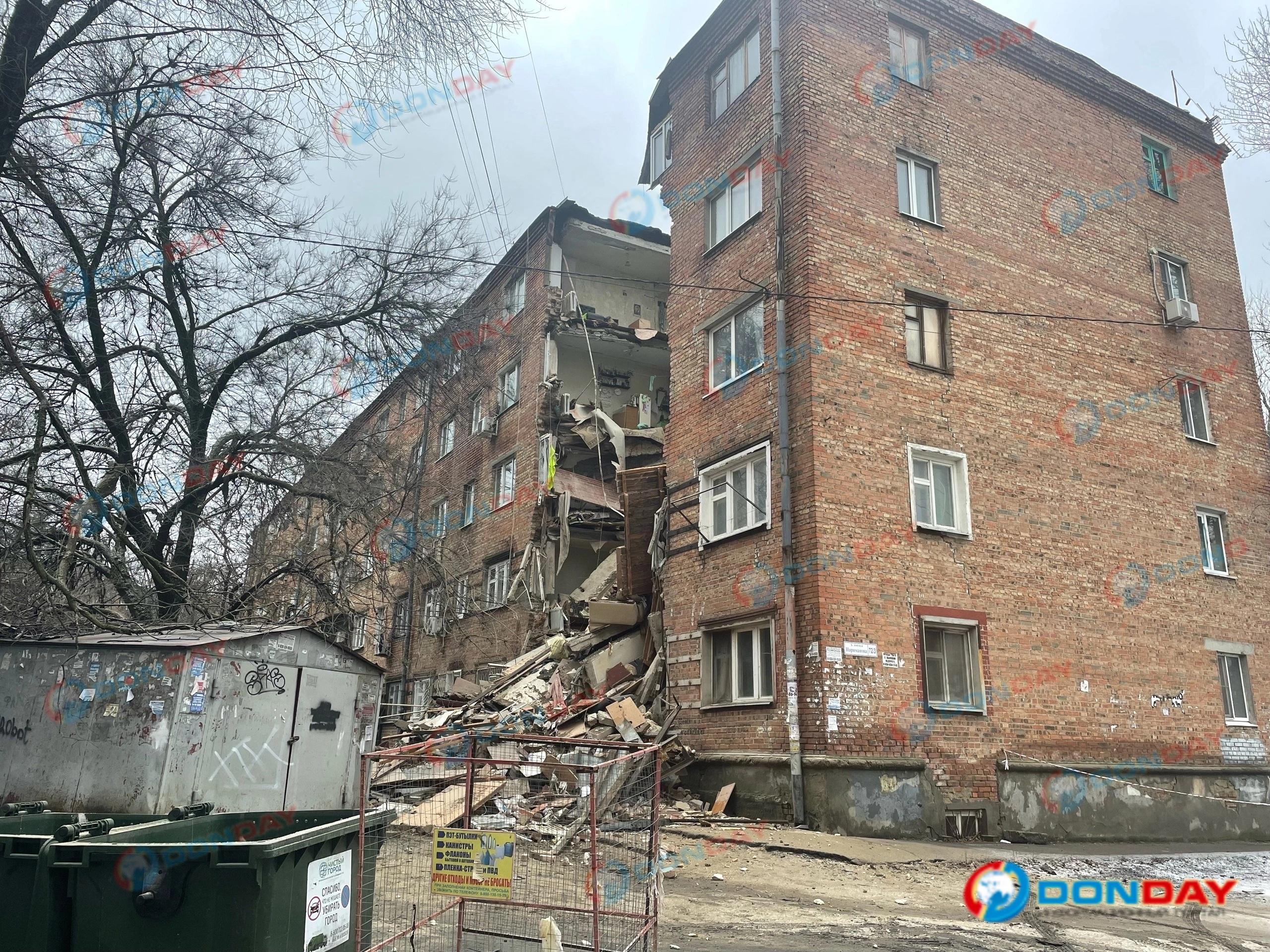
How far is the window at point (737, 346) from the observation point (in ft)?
49.0

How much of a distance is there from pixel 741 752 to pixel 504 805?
140 inches

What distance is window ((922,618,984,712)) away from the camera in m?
13.1

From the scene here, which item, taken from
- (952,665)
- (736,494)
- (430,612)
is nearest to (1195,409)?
(952,665)

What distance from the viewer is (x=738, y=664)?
14.0 metres

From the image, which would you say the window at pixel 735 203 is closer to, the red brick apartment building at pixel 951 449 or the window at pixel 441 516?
the red brick apartment building at pixel 951 449

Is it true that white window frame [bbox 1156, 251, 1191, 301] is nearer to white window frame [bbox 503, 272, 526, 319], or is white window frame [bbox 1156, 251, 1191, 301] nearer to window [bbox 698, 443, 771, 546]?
window [bbox 698, 443, 771, 546]

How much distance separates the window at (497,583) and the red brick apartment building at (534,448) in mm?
48

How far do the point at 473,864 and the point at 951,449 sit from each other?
1100cm

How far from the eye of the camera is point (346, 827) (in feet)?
16.4

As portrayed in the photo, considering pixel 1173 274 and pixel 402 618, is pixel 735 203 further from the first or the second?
pixel 402 618

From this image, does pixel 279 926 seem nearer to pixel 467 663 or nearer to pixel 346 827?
pixel 346 827

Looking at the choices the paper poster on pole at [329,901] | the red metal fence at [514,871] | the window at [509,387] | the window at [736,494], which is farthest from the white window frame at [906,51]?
the paper poster on pole at [329,901]

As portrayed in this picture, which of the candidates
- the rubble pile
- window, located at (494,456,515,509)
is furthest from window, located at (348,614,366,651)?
the rubble pile

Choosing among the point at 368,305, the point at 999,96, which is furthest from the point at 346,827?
the point at 999,96
